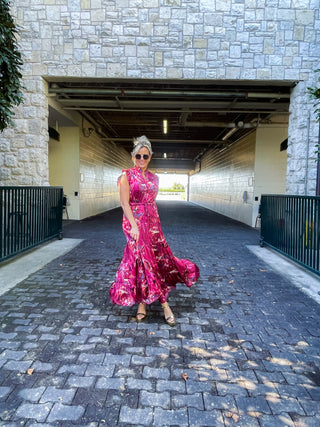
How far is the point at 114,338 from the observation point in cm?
247

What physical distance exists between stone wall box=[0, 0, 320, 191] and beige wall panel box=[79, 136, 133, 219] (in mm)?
4580

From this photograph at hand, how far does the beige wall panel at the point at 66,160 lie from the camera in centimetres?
1058

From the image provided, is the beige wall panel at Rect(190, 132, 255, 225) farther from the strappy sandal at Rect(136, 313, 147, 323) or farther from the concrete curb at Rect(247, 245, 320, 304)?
the strappy sandal at Rect(136, 313, 147, 323)

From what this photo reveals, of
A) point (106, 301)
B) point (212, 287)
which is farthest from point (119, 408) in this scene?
point (212, 287)

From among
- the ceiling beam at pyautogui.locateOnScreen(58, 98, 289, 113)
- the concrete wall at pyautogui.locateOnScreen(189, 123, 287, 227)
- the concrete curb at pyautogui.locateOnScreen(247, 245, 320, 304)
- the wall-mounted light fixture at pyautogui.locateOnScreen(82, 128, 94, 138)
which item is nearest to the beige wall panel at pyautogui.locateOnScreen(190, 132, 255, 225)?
the concrete wall at pyautogui.locateOnScreen(189, 123, 287, 227)

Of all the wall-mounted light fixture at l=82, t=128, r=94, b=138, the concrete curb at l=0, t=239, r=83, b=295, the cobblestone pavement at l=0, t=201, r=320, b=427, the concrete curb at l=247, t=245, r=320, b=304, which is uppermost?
the wall-mounted light fixture at l=82, t=128, r=94, b=138

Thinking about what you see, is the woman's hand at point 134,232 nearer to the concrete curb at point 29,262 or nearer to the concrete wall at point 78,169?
the concrete curb at point 29,262

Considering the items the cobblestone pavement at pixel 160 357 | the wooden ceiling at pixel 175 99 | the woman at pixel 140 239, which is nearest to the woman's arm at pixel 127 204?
the woman at pixel 140 239

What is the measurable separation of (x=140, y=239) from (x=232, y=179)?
11841 millimetres

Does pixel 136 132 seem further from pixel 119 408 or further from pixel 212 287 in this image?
pixel 119 408

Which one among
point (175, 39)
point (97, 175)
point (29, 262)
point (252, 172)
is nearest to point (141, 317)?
point (29, 262)

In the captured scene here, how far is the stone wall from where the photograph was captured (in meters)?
6.36

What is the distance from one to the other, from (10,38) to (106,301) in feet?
12.3

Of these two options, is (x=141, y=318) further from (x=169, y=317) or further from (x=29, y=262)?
(x=29, y=262)
